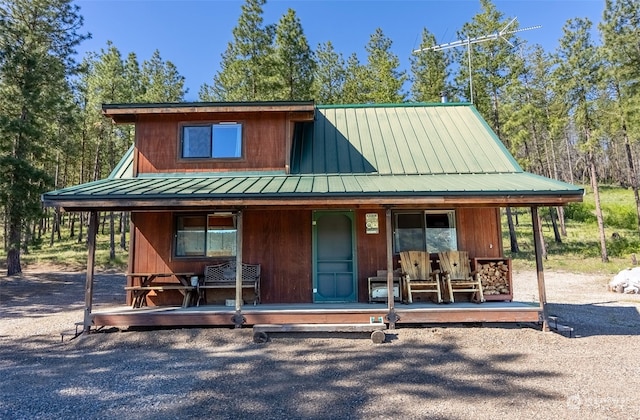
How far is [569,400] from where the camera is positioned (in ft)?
13.6

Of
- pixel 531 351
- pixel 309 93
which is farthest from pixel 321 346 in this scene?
pixel 309 93

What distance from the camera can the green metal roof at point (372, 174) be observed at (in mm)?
6449

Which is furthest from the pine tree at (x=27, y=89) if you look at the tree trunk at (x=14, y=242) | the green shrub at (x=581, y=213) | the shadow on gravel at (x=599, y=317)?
the green shrub at (x=581, y=213)

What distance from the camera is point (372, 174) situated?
8453mm

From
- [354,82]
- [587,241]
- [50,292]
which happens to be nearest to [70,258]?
[50,292]

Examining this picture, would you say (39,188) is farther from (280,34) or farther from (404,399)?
(404,399)

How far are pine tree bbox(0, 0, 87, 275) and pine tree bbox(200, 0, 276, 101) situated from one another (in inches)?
295

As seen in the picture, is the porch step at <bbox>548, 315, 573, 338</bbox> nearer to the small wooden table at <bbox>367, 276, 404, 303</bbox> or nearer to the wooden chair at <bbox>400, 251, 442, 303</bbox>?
the wooden chair at <bbox>400, 251, 442, 303</bbox>

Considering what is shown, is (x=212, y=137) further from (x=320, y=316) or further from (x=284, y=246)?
(x=320, y=316)

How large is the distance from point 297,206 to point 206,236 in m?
2.52

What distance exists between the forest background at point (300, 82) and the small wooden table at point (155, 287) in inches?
379

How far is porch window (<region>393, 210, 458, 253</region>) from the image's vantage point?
827 cm

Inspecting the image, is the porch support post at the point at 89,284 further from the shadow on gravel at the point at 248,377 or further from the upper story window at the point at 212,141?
the upper story window at the point at 212,141

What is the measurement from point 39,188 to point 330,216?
1308 cm
